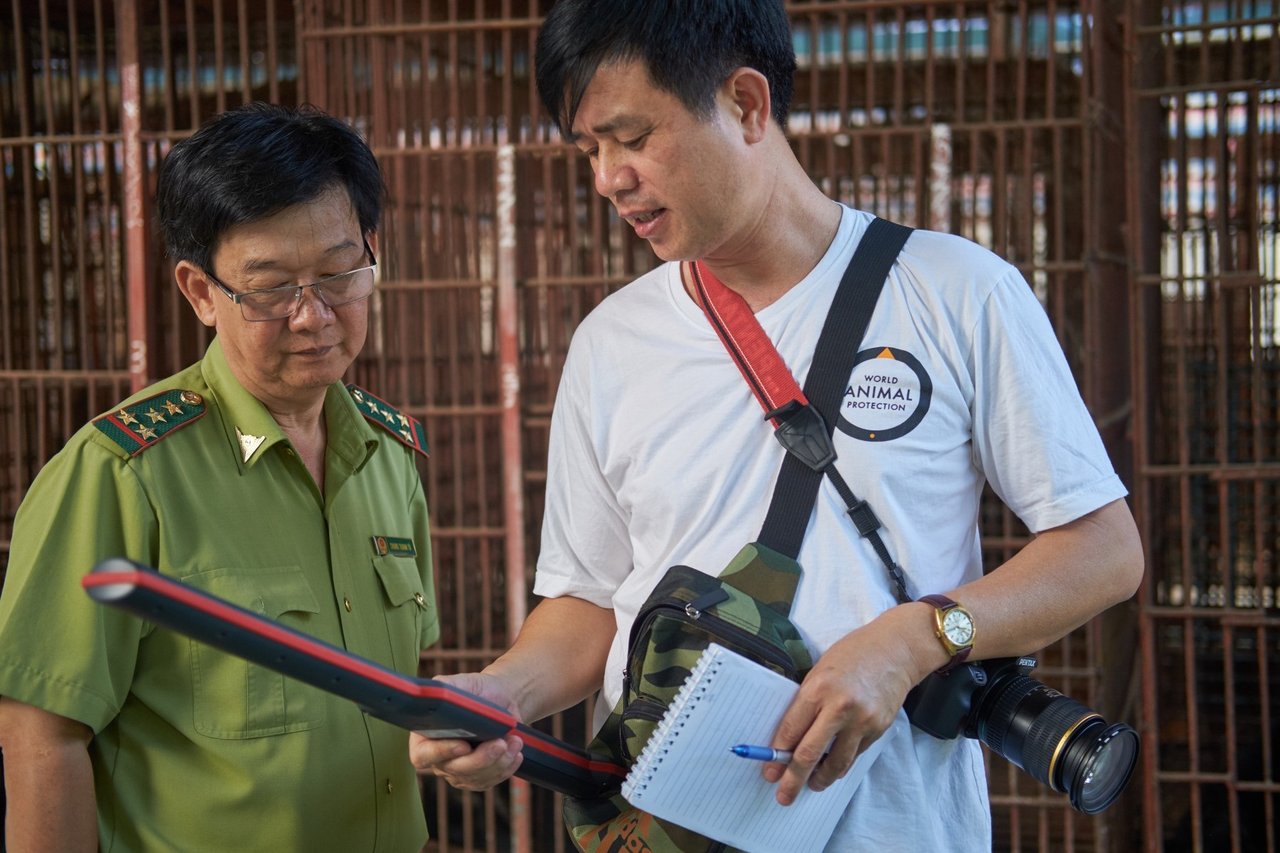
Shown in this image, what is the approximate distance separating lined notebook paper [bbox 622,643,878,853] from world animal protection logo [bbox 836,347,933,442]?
35 centimetres

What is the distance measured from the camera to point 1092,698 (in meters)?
3.64

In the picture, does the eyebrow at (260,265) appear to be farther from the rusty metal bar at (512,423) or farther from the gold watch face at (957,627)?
the rusty metal bar at (512,423)

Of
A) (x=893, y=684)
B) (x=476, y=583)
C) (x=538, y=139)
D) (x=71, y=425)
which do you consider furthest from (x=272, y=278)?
(x=476, y=583)

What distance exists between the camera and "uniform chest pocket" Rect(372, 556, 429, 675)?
2.09 meters

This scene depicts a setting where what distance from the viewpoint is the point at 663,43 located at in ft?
5.26

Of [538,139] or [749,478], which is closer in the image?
[749,478]

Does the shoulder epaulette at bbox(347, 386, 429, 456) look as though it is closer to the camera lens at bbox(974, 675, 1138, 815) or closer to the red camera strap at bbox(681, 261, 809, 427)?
the red camera strap at bbox(681, 261, 809, 427)

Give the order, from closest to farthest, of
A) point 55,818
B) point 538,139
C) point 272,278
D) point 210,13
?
point 55,818 < point 272,278 < point 538,139 < point 210,13

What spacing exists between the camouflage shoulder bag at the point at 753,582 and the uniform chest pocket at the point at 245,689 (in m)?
0.44

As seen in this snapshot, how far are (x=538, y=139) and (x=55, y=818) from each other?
269 centimetres

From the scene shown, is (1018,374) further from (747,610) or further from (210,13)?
(210,13)

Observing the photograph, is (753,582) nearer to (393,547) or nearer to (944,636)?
(944,636)

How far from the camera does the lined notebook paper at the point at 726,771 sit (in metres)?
1.46

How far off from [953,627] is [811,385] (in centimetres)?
36
